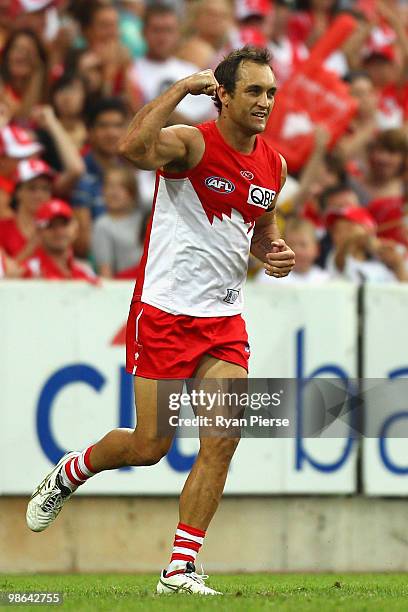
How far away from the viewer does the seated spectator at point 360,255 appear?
1181 cm

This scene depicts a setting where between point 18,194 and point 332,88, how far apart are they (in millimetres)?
3439

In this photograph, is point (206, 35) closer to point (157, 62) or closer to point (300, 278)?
point (157, 62)

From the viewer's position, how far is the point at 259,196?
720cm

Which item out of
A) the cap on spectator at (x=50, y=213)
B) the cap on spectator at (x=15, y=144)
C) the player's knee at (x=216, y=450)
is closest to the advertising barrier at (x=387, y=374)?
the cap on spectator at (x=50, y=213)

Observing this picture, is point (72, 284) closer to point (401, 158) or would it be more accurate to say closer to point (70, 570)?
point (70, 570)

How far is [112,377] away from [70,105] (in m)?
3.49

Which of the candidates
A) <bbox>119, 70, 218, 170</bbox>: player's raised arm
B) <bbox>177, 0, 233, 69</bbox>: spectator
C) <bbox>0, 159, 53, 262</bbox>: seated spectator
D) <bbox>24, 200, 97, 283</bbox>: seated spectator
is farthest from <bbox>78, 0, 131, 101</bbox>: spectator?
<bbox>119, 70, 218, 170</bbox>: player's raised arm

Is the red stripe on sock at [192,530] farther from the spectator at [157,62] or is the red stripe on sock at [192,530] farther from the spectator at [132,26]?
the spectator at [132,26]

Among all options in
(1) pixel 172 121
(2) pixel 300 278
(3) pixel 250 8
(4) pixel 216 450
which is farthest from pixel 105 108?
(4) pixel 216 450

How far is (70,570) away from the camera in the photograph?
1011 centimetres

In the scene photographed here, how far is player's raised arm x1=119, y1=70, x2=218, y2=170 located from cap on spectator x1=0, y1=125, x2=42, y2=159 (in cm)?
510

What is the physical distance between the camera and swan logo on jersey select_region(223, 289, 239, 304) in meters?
7.26

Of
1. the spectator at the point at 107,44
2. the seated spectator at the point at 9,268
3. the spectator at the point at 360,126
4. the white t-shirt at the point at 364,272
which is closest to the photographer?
the seated spectator at the point at 9,268

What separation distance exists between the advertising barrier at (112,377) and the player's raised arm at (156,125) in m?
3.54
